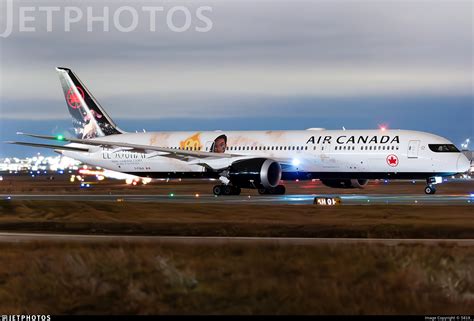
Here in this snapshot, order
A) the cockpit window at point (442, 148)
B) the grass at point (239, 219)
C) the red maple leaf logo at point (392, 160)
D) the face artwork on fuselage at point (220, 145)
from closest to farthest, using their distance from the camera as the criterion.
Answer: the grass at point (239, 219) < the cockpit window at point (442, 148) < the red maple leaf logo at point (392, 160) < the face artwork on fuselage at point (220, 145)

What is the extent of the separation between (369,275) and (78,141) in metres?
52.0

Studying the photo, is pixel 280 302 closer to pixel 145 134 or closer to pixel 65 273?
pixel 65 273

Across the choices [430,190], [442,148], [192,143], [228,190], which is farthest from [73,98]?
[442,148]

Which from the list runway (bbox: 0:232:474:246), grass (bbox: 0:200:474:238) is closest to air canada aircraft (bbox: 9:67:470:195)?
grass (bbox: 0:200:474:238)

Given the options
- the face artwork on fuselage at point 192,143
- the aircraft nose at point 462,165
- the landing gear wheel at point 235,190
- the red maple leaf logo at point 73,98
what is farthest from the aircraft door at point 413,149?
the red maple leaf logo at point 73,98

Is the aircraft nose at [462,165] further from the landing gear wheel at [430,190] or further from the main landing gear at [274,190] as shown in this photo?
the main landing gear at [274,190]

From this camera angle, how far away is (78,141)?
71562 millimetres

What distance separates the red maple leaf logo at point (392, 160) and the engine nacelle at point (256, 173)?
295 inches

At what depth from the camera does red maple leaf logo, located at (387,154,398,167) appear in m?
61.3

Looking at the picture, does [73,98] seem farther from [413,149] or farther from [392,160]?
[413,149]

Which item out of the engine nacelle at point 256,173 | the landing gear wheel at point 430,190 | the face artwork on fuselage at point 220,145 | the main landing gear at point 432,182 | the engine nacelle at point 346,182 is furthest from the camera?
the face artwork on fuselage at point 220,145

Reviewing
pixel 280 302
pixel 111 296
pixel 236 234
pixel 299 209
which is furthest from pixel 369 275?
pixel 299 209

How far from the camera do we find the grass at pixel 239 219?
36656 millimetres

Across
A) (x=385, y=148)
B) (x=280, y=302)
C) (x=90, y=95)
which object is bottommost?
(x=280, y=302)
